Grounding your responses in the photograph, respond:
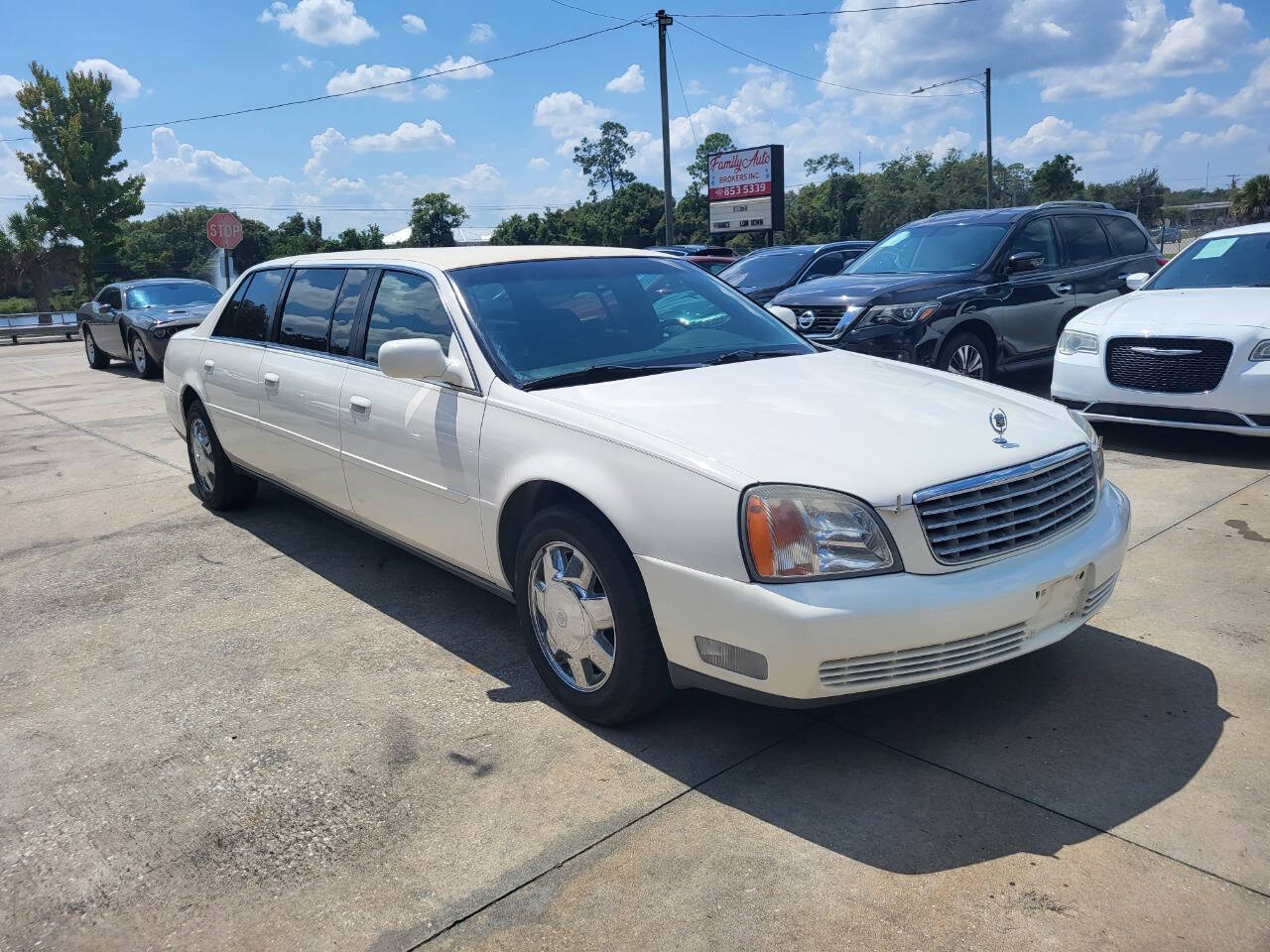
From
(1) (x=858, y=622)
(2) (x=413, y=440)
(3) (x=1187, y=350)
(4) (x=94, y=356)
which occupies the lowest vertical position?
(4) (x=94, y=356)

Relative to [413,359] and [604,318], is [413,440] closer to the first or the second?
[413,359]

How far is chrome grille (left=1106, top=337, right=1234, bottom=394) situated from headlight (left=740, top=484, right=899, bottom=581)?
189 inches

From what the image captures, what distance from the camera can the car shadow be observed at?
2.80 m

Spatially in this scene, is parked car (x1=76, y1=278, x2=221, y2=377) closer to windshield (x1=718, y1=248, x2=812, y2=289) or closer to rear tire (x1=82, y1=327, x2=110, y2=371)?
rear tire (x1=82, y1=327, x2=110, y2=371)

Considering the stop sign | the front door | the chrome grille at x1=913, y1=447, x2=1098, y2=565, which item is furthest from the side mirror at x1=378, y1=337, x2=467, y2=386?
the stop sign

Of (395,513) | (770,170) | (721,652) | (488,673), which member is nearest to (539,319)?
(395,513)

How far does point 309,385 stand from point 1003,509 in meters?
3.27

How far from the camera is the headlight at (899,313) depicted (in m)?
8.22

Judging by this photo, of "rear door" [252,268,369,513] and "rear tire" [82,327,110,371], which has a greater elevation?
"rear door" [252,268,369,513]

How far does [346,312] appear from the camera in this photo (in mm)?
4801

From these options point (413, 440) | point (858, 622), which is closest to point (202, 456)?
point (413, 440)

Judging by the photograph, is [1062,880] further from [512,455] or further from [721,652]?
[512,455]

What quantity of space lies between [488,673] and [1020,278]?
6796 millimetres

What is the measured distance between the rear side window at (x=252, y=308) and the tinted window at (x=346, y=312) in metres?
Result: 0.89
